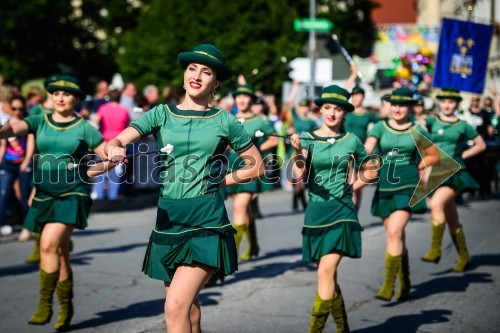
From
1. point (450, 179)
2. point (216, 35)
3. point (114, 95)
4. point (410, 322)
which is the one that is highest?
point (216, 35)

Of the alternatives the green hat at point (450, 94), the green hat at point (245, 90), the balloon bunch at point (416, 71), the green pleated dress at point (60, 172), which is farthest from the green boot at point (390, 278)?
the balloon bunch at point (416, 71)

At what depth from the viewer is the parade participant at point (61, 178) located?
7.17 m

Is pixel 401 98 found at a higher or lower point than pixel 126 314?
higher

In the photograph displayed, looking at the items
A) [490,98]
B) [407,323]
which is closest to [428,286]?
[407,323]

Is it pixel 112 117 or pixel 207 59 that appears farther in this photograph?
pixel 112 117

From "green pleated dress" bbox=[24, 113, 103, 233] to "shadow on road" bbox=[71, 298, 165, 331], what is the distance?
79 cm

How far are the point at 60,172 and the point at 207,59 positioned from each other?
2.65m

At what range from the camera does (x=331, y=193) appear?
6.85 m

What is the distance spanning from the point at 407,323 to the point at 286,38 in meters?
34.1

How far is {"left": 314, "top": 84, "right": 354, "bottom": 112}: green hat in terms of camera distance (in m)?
6.92

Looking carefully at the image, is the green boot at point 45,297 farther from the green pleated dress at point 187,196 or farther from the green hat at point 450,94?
the green hat at point 450,94

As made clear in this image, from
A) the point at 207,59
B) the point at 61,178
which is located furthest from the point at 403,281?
the point at 207,59

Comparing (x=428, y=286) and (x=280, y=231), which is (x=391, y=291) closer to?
(x=428, y=286)

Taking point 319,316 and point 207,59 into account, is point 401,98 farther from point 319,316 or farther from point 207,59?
point 207,59
